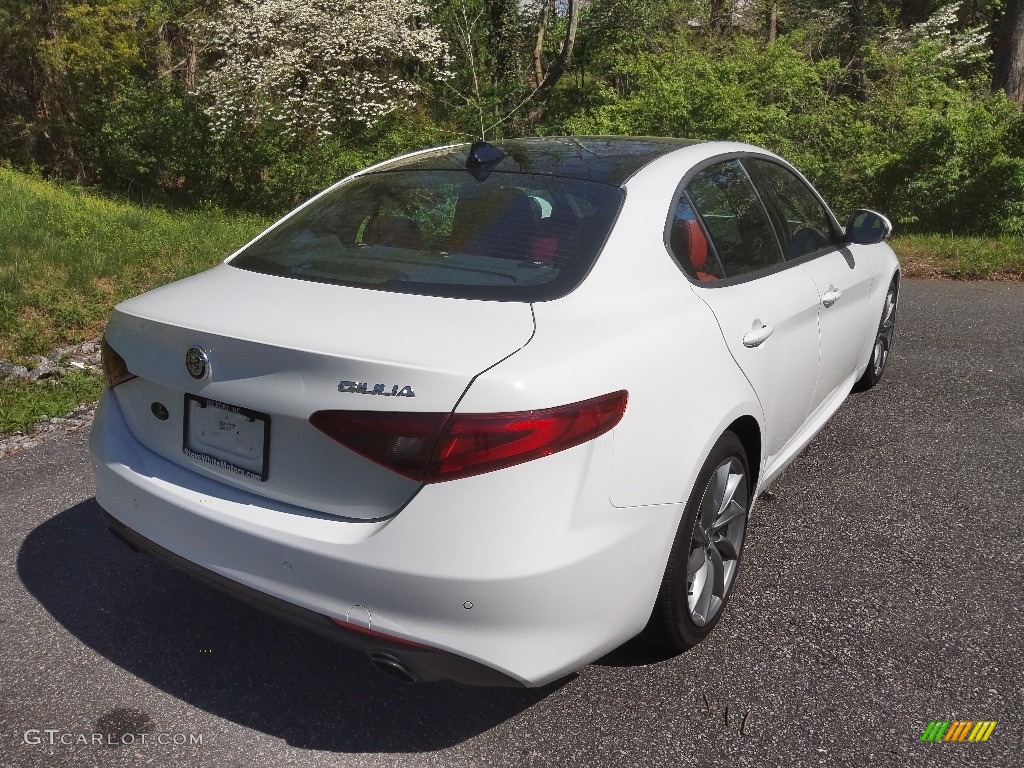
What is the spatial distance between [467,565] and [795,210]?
2.58m

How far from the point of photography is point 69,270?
7.25m

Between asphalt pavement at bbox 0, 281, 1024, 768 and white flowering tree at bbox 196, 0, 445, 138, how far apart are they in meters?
13.0

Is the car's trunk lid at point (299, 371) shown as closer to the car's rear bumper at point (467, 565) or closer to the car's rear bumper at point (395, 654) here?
the car's rear bumper at point (467, 565)

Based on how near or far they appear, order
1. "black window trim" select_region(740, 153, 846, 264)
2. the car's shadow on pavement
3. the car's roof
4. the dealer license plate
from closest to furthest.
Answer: the dealer license plate → the car's shadow on pavement → the car's roof → "black window trim" select_region(740, 153, 846, 264)

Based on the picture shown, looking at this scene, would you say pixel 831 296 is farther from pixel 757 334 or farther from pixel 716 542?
pixel 716 542

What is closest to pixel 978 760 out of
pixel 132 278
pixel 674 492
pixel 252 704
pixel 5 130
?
pixel 674 492

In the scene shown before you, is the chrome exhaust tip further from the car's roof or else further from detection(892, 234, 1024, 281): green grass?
detection(892, 234, 1024, 281): green grass

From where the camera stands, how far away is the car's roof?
3.12 metres

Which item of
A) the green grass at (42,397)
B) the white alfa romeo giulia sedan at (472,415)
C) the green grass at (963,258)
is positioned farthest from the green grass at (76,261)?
the green grass at (963,258)

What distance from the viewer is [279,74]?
15.6m

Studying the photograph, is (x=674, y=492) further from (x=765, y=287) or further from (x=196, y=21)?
(x=196, y=21)

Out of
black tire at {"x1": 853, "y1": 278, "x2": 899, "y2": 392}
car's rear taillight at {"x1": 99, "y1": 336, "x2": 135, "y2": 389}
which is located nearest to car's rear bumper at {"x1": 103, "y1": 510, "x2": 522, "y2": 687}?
car's rear taillight at {"x1": 99, "y1": 336, "x2": 135, "y2": 389}

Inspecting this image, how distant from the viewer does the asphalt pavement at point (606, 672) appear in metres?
2.46

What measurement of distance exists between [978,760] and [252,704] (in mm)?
2004
